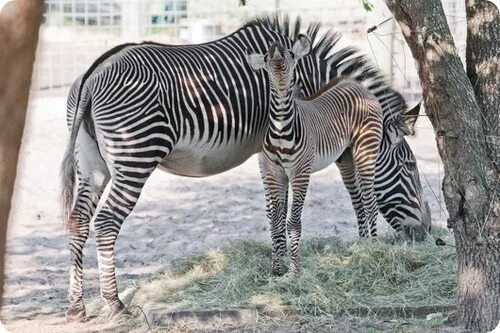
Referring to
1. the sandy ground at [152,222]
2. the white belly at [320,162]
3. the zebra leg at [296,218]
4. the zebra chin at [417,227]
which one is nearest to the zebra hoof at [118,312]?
the sandy ground at [152,222]

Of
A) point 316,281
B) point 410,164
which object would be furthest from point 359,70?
point 316,281

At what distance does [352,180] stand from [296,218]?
141 cm

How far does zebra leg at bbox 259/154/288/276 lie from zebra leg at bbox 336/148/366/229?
1.12m

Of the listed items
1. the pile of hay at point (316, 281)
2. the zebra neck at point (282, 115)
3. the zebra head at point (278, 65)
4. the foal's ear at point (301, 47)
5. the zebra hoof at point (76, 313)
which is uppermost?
the foal's ear at point (301, 47)

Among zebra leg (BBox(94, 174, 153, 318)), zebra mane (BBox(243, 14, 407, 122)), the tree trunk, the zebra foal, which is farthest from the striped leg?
the tree trunk

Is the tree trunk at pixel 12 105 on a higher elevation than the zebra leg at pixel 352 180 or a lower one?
higher

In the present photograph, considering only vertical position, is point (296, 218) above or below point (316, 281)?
above

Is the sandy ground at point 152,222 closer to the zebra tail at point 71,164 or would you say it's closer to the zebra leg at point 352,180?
the zebra tail at point 71,164

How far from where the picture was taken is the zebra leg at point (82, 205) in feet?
19.6

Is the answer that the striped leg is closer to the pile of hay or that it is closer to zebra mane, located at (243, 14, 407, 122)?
the pile of hay

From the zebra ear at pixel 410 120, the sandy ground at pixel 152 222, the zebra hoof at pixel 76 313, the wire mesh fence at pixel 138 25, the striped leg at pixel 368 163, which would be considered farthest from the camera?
the wire mesh fence at pixel 138 25

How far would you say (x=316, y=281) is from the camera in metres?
5.80

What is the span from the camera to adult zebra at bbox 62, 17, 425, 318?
580 centimetres

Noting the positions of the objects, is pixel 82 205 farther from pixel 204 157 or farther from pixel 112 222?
pixel 204 157
